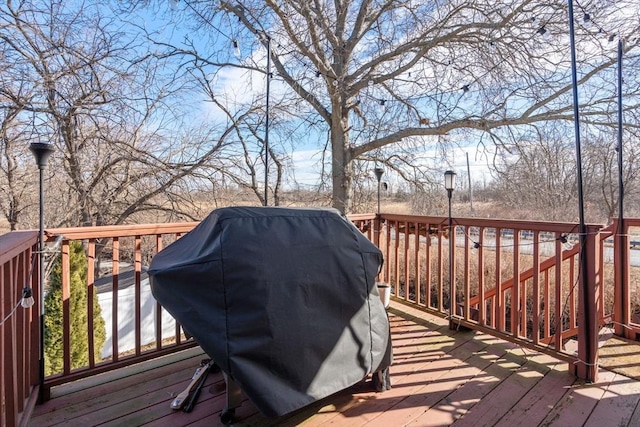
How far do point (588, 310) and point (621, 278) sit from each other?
935 mm

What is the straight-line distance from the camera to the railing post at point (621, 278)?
8.54 feet

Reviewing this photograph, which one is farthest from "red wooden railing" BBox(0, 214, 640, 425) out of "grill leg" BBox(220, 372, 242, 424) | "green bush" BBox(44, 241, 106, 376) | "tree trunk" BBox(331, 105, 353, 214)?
"tree trunk" BBox(331, 105, 353, 214)

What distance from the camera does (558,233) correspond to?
224cm

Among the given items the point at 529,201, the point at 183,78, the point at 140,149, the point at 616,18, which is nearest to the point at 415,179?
the point at 529,201

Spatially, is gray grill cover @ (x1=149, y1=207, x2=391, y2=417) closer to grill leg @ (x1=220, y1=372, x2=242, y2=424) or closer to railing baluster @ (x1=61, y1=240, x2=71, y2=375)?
grill leg @ (x1=220, y1=372, x2=242, y2=424)

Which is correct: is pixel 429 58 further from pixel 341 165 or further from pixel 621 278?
pixel 621 278

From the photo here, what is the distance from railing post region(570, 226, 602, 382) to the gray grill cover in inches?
52.3

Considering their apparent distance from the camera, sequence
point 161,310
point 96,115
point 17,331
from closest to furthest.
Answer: point 17,331, point 161,310, point 96,115

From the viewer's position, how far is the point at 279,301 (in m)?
1.46

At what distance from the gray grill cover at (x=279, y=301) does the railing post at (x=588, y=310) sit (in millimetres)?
1328

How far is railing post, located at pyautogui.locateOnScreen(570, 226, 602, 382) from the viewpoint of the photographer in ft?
6.75

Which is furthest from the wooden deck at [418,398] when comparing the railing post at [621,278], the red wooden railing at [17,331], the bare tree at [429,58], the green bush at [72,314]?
the bare tree at [429,58]

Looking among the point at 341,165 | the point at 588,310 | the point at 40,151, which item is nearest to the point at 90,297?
the point at 40,151

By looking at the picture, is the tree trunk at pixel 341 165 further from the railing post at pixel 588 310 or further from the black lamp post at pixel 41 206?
the black lamp post at pixel 41 206
